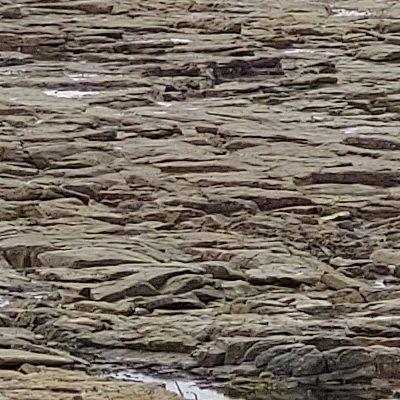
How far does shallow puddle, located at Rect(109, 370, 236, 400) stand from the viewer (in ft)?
31.6

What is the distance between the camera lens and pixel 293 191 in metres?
16.4

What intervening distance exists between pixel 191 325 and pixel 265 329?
28.4 inches

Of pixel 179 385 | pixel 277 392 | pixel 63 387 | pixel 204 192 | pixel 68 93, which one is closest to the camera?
pixel 63 387

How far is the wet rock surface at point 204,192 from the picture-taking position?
10.7 metres

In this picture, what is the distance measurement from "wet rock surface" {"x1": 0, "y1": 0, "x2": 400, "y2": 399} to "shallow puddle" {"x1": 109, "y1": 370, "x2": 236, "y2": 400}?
0.73 ft

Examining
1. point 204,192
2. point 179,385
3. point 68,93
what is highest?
point 179,385

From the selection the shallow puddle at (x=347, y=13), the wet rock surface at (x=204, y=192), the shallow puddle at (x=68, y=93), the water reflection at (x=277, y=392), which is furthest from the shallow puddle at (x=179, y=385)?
the shallow puddle at (x=347, y=13)

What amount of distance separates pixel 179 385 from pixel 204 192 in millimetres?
6560

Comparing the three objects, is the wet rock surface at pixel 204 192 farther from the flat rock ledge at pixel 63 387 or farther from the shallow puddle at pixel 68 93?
the flat rock ledge at pixel 63 387

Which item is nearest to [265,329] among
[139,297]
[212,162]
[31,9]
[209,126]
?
[139,297]

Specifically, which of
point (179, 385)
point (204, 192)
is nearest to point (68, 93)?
point (204, 192)

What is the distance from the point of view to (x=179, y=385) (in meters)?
9.89

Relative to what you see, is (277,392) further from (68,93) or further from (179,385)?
(68,93)

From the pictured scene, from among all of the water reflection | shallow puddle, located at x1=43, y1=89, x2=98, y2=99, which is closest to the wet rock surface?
the water reflection
